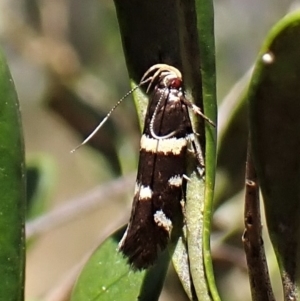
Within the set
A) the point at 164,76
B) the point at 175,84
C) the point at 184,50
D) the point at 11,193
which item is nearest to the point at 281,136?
the point at 184,50

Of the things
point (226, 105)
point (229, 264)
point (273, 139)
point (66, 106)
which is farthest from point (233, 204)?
point (273, 139)

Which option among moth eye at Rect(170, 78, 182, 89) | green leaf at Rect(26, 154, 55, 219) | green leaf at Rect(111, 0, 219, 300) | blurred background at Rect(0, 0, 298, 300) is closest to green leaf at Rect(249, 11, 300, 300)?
green leaf at Rect(111, 0, 219, 300)

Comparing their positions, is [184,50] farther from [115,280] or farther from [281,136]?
[115,280]

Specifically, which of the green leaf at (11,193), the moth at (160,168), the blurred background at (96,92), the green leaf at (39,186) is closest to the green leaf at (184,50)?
the moth at (160,168)

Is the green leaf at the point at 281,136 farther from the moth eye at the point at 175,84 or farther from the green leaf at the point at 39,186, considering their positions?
the green leaf at the point at 39,186

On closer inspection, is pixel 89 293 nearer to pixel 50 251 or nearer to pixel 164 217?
pixel 164 217
